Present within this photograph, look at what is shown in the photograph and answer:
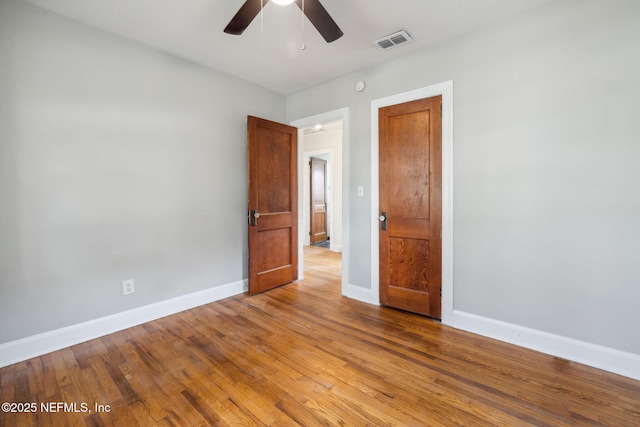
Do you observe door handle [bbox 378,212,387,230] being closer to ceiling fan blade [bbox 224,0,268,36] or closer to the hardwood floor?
the hardwood floor

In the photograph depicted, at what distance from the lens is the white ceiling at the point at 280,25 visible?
6.95 ft

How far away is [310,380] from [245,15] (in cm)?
243

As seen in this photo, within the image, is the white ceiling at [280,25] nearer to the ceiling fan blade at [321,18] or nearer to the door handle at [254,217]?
the ceiling fan blade at [321,18]

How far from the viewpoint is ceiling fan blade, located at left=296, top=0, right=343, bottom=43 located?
166 centimetres

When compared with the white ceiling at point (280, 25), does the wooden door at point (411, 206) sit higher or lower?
lower

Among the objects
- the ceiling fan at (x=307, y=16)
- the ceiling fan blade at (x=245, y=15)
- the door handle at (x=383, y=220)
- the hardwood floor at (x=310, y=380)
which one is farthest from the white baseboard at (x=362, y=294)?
the ceiling fan blade at (x=245, y=15)

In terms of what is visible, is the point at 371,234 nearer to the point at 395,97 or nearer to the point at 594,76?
the point at 395,97

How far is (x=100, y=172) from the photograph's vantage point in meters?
2.42

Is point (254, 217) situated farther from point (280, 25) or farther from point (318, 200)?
point (318, 200)

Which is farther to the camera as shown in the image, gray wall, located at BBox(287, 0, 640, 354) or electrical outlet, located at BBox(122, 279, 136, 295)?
electrical outlet, located at BBox(122, 279, 136, 295)

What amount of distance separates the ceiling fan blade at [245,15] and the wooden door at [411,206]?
1.67 metres

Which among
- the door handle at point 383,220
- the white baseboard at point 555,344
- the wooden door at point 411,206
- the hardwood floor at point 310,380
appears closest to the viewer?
the hardwood floor at point 310,380

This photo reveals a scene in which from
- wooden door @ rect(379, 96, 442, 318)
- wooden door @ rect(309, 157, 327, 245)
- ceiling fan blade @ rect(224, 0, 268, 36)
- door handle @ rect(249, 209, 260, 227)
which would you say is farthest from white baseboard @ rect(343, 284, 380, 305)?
wooden door @ rect(309, 157, 327, 245)

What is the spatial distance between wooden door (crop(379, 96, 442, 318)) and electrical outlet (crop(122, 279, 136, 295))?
2.52 m
